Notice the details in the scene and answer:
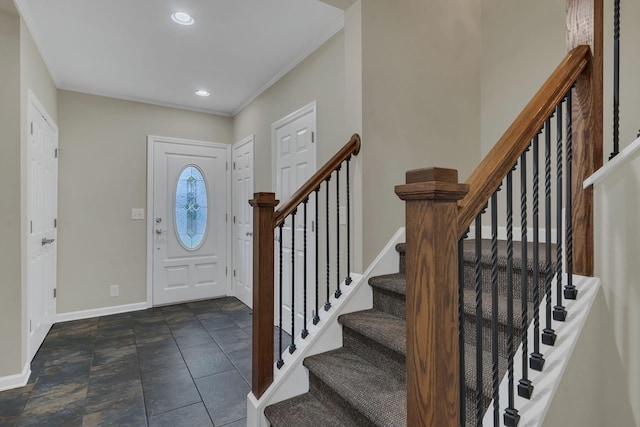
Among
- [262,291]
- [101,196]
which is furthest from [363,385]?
[101,196]

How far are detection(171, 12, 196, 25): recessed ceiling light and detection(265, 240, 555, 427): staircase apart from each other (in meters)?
2.34

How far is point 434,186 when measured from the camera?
0.80 metres

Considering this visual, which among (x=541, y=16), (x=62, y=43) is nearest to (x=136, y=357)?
(x=62, y=43)

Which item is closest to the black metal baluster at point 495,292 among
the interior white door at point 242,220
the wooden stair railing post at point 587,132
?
the wooden stair railing post at point 587,132

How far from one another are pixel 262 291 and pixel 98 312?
326cm

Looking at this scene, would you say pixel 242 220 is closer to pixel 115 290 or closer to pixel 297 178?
pixel 297 178

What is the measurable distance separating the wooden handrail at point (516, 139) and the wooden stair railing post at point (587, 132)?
2.1 inches

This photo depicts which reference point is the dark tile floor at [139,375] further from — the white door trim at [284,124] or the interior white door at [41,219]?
the white door trim at [284,124]

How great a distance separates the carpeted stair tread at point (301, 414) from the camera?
1.59 m

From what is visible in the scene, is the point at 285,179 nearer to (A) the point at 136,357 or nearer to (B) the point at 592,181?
(A) the point at 136,357

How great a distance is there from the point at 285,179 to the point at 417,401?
281cm

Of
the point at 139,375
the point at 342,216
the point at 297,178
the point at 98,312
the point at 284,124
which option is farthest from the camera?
the point at 98,312

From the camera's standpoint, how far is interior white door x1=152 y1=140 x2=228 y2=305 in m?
4.39

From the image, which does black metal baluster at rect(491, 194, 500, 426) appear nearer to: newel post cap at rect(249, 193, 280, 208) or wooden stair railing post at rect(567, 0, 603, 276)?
wooden stair railing post at rect(567, 0, 603, 276)
